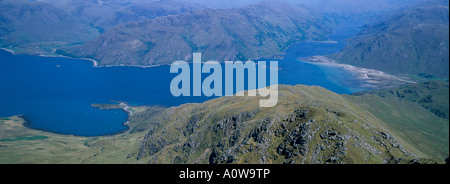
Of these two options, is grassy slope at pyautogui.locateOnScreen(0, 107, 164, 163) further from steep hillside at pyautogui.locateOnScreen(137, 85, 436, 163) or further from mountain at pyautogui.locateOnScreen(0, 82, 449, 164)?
steep hillside at pyautogui.locateOnScreen(137, 85, 436, 163)

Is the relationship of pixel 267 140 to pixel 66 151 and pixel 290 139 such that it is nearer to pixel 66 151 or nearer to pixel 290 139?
pixel 290 139

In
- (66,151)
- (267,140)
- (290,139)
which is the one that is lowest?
(66,151)

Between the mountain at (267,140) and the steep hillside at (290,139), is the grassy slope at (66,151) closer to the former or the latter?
the mountain at (267,140)

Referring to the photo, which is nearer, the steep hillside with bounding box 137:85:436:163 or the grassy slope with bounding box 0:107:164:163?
the steep hillside with bounding box 137:85:436:163

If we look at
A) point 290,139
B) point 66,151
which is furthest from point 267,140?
point 66,151

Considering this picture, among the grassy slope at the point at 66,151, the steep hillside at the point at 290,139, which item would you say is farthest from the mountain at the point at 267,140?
the grassy slope at the point at 66,151

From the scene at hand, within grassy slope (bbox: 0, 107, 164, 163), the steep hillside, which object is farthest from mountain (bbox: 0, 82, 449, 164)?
grassy slope (bbox: 0, 107, 164, 163)

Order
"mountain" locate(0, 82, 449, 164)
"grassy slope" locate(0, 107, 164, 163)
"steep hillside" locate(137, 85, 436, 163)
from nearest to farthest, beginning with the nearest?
"steep hillside" locate(137, 85, 436, 163)
"mountain" locate(0, 82, 449, 164)
"grassy slope" locate(0, 107, 164, 163)

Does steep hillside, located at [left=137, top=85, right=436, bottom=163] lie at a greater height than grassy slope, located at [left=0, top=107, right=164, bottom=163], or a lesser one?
greater

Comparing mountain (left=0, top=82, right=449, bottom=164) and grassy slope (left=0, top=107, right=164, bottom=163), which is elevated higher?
mountain (left=0, top=82, right=449, bottom=164)

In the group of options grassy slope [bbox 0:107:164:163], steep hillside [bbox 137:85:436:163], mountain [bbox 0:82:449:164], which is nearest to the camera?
steep hillside [bbox 137:85:436:163]
